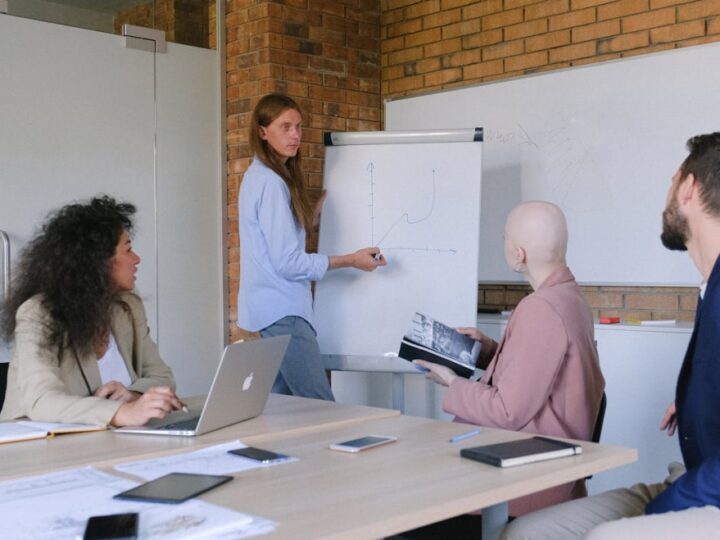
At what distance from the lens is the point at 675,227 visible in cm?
218

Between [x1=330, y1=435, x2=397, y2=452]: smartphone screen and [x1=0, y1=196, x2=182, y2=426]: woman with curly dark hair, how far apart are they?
18.0 inches

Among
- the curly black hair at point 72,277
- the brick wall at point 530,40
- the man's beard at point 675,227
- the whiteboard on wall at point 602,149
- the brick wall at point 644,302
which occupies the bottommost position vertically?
the brick wall at point 644,302

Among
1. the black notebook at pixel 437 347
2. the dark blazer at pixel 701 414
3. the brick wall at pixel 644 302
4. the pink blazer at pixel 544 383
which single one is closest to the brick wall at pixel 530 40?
the brick wall at pixel 644 302

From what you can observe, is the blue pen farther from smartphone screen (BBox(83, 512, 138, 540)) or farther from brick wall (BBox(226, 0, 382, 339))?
brick wall (BBox(226, 0, 382, 339))

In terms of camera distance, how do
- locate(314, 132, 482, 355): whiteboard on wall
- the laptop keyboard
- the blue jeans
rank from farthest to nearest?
locate(314, 132, 482, 355): whiteboard on wall → the blue jeans → the laptop keyboard

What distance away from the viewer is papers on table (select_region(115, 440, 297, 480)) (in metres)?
1.78

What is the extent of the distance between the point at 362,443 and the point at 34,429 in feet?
2.57

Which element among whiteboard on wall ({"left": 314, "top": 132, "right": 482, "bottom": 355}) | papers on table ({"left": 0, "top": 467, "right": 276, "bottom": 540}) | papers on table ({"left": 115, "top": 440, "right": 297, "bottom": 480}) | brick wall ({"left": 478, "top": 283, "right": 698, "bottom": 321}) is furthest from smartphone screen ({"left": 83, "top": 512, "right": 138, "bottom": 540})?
brick wall ({"left": 478, "top": 283, "right": 698, "bottom": 321})

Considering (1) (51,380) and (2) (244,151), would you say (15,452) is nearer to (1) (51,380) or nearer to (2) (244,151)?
(1) (51,380)

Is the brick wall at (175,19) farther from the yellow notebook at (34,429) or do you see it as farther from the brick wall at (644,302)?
the yellow notebook at (34,429)

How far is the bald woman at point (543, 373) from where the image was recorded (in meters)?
2.29

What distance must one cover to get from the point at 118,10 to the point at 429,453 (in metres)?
3.35

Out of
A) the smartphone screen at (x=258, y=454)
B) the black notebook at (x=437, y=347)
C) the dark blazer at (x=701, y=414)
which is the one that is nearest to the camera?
the dark blazer at (x=701, y=414)

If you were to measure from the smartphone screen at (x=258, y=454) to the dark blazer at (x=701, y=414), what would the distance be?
2.55 feet
